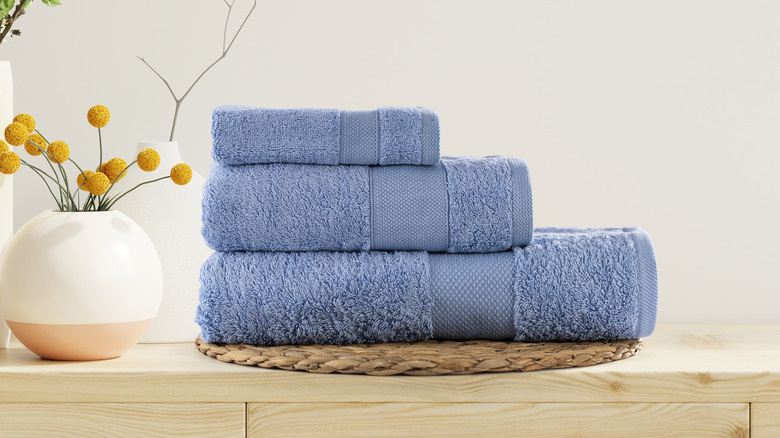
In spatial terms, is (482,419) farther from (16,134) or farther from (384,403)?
(16,134)

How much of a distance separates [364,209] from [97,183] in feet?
0.94

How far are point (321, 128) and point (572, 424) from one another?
41 centimetres

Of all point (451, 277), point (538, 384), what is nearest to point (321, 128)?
point (451, 277)

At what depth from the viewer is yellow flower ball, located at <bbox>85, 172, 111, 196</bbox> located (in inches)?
32.1

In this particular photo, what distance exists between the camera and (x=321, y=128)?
841mm

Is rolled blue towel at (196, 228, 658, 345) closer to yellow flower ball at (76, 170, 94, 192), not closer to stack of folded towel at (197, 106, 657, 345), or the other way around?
stack of folded towel at (197, 106, 657, 345)

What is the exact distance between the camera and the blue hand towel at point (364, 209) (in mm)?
826

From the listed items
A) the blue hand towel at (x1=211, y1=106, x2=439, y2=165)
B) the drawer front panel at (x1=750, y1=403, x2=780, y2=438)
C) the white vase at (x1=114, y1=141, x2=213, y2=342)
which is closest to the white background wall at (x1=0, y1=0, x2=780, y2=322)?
the white vase at (x1=114, y1=141, x2=213, y2=342)

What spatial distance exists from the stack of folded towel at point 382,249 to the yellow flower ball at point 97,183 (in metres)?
0.11

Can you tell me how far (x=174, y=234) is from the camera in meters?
0.97

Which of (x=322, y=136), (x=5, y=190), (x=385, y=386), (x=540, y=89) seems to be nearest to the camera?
(x=385, y=386)

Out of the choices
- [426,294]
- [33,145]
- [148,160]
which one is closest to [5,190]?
[33,145]

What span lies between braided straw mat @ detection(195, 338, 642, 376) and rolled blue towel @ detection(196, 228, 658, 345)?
0.05ft

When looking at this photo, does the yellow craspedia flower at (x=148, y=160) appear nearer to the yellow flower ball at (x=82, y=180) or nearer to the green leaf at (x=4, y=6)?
the yellow flower ball at (x=82, y=180)
